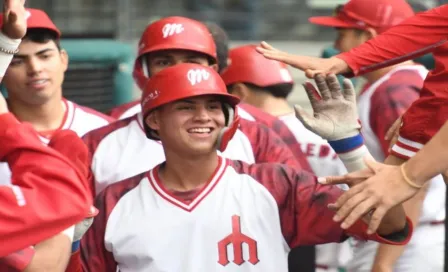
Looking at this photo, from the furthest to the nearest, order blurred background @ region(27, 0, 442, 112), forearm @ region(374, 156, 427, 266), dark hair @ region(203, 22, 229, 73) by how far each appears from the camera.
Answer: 1. blurred background @ region(27, 0, 442, 112)
2. dark hair @ region(203, 22, 229, 73)
3. forearm @ region(374, 156, 427, 266)

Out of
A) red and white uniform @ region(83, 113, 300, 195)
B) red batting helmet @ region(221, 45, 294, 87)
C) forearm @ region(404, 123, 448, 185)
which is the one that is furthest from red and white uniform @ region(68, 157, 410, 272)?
red batting helmet @ region(221, 45, 294, 87)

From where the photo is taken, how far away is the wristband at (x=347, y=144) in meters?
4.25

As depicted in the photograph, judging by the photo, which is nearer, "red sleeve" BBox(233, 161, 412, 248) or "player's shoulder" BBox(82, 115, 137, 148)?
"red sleeve" BBox(233, 161, 412, 248)

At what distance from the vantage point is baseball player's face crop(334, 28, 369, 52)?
6.25 meters

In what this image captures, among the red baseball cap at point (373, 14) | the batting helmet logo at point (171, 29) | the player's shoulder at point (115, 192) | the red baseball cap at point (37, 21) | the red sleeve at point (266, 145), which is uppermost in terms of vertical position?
the batting helmet logo at point (171, 29)

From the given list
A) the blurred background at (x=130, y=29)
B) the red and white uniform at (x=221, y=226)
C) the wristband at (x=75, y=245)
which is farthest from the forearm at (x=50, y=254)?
the blurred background at (x=130, y=29)

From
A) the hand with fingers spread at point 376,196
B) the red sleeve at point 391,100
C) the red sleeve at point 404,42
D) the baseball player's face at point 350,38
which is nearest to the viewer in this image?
the hand with fingers spread at point 376,196

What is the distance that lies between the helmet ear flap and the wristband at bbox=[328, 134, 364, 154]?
1.40ft

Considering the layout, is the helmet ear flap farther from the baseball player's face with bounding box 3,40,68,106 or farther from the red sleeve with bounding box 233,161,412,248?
the baseball player's face with bounding box 3,40,68,106

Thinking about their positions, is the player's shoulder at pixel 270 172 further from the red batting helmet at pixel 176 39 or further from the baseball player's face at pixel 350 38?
the baseball player's face at pixel 350 38

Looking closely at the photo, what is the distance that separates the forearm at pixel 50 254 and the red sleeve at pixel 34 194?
0.15 m

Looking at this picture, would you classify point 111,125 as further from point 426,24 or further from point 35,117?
point 426,24

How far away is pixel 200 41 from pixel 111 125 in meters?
0.53

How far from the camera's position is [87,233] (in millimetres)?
4508
